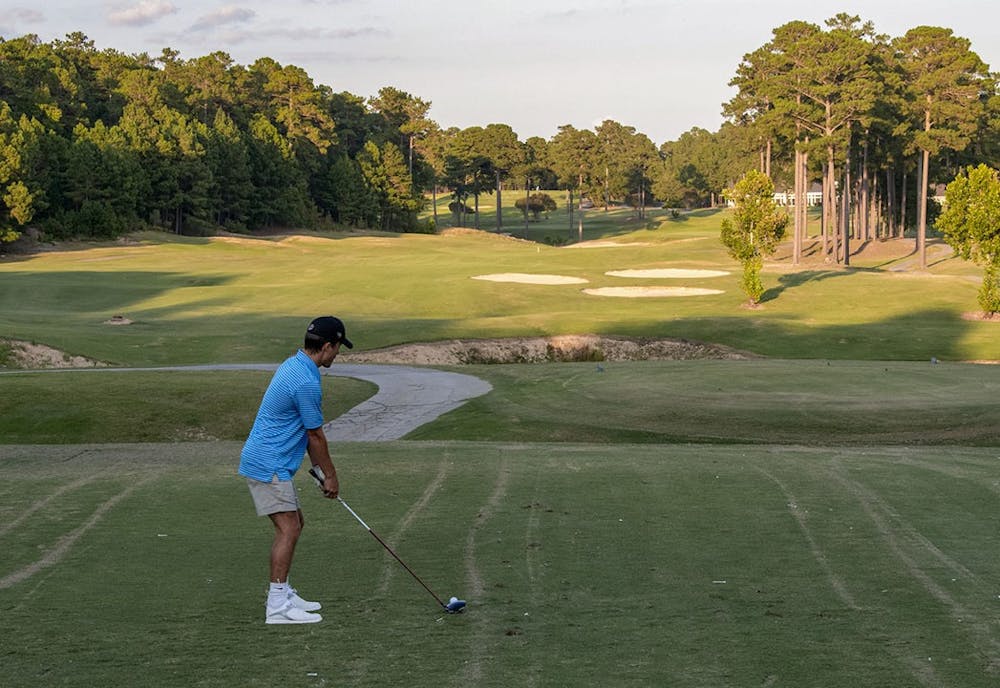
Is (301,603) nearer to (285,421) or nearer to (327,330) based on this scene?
(285,421)

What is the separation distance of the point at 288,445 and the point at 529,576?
107 inches

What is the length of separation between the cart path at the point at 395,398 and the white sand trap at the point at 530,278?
30.6 m

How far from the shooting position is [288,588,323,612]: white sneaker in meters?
9.38

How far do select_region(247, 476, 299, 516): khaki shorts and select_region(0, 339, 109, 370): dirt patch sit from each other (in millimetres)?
29602

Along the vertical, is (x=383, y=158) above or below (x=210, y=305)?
above

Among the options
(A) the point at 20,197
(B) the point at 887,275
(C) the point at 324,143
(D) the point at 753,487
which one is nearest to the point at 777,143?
(B) the point at 887,275

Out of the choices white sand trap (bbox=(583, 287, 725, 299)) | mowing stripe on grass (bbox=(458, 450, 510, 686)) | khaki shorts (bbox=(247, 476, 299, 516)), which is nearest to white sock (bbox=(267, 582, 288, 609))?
khaki shorts (bbox=(247, 476, 299, 516))

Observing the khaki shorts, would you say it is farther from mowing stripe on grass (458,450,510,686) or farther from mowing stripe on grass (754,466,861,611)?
mowing stripe on grass (754,466,861,611)

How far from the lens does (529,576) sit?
10805 millimetres

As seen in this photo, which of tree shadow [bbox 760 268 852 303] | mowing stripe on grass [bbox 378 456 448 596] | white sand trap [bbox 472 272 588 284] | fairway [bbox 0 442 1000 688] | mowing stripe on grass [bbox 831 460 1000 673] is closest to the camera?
fairway [bbox 0 442 1000 688]

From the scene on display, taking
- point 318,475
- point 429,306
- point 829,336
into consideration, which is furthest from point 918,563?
point 429,306

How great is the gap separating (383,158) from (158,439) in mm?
129244

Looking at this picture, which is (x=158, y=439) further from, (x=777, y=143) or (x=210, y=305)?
(x=777, y=143)

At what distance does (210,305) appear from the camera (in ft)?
182
